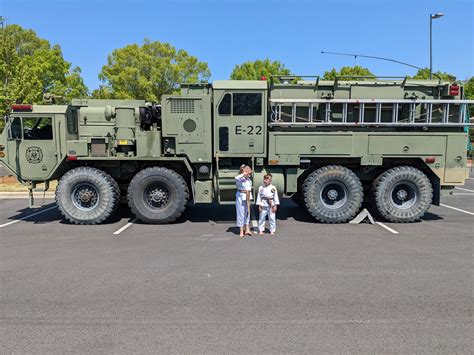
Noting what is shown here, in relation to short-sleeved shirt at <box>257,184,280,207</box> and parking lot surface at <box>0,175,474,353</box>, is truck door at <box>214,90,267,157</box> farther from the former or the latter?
parking lot surface at <box>0,175,474,353</box>

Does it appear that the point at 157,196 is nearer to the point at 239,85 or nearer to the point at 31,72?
the point at 239,85

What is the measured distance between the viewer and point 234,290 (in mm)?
4891

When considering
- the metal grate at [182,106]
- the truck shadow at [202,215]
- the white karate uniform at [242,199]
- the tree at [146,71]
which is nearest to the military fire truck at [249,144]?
the metal grate at [182,106]

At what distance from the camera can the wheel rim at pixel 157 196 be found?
8766 mm

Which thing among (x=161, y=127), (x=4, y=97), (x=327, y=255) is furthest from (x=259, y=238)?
(x=4, y=97)

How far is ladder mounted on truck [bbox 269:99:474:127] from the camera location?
862cm

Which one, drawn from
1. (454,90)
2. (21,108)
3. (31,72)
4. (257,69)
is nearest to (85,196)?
(21,108)

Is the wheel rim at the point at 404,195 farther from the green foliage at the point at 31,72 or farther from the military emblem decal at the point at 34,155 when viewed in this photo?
the green foliage at the point at 31,72

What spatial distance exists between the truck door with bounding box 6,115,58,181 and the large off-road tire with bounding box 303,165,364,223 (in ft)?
20.0

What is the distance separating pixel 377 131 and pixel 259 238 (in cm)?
391

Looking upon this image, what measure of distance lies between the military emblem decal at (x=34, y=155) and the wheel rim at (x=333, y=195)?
671 cm

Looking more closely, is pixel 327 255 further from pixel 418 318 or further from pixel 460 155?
pixel 460 155

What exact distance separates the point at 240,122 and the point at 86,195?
398 centimetres

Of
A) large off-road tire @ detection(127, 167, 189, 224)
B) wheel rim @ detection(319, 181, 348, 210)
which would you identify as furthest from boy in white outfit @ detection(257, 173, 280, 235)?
large off-road tire @ detection(127, 167, 189, 224)
